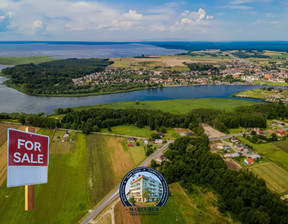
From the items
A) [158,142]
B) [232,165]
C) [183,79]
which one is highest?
[183,79]

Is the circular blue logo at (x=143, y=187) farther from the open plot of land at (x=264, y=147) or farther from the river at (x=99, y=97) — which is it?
the river at (x=99, y=97)

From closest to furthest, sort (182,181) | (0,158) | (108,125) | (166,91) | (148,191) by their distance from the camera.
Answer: (148,191) < (182,181) < (0,158) < (108,125) < (166,91)

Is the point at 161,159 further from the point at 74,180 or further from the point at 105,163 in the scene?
the point at 74,180

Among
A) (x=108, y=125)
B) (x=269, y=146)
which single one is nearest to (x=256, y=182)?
(x=269, y=146)

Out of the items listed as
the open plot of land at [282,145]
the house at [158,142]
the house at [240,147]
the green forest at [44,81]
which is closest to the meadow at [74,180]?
the house at [158,142]

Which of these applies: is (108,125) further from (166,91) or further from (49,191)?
(166,91)

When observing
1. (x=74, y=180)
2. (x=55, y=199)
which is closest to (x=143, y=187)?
(x=55, y=199)

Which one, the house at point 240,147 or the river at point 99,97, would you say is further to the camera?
the river at point 99,97
